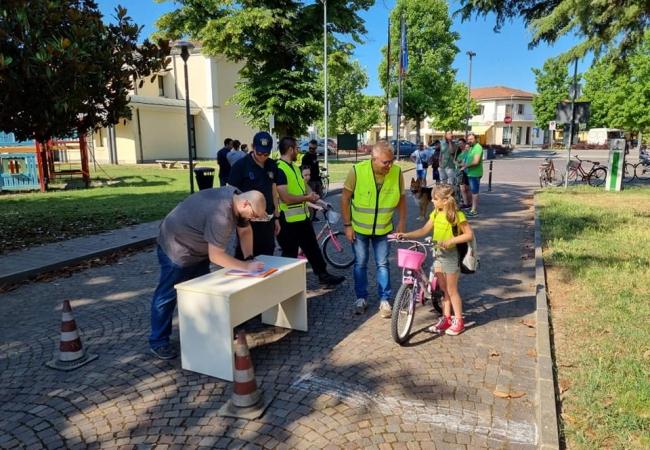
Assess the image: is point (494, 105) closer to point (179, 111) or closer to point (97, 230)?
point (179, 111)

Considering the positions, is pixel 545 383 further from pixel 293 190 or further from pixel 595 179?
pixel 595 179

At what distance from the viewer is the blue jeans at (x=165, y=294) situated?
4188mm

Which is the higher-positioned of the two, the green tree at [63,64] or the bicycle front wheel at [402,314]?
the green tree at [63,64]

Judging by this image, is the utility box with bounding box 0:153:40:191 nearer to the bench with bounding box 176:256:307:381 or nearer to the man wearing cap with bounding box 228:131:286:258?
the man wearing cap with bounding box 228:131:286:258

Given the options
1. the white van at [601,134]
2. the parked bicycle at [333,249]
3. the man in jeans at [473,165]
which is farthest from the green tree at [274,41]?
the white van at [601,134]

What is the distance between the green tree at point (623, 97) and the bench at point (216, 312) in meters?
52.2

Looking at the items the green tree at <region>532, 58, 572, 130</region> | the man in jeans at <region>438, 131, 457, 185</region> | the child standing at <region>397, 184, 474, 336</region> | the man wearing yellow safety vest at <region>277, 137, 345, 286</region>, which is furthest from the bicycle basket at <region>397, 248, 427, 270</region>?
the green tree at <region>532, 58, 572, 130</region>

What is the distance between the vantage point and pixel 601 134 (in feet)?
211

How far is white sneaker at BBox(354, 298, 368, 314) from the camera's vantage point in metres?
5.36

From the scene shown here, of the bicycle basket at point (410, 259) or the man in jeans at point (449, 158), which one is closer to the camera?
the bicycle basket at point (410, 259)

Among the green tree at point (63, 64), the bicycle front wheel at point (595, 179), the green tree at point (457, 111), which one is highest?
the green tree at point (457, 111)

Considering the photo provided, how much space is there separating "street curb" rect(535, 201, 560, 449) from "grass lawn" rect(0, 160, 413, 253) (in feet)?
27.4

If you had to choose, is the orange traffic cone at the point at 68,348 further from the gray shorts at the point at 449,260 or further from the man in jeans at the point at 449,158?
the man in jeans at the point at 449,158

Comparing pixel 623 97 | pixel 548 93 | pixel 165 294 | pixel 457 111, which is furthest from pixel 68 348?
pixel 548 93
